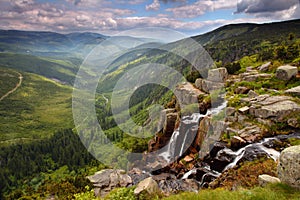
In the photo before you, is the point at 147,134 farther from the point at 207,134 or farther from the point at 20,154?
the point at 20,154

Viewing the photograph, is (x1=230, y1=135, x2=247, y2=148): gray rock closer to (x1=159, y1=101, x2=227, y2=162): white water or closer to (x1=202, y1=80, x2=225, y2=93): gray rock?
(x1=159, y1=101, x2=227, y2=162): white water

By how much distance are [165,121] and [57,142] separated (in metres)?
130

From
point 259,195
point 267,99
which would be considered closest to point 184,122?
point 267,99

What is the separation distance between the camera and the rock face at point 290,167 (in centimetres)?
1155

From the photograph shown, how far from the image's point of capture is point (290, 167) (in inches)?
465

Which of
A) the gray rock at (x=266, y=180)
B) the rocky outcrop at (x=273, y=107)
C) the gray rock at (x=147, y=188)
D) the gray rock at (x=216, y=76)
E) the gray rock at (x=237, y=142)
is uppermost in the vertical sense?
the gray rock at (x=216, y=76)

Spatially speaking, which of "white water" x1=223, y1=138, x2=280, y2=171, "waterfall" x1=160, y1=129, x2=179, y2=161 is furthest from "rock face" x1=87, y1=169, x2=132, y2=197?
"white water" x1=223, y1=138, x2=280, y2=171

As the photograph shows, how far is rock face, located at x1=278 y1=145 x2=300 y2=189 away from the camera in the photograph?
Answer: 37.9 ft

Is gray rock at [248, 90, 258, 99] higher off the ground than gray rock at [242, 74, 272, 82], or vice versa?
gray rock at [242, 74, 272, 82]

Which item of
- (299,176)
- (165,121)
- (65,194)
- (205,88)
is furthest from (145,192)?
(205,88)

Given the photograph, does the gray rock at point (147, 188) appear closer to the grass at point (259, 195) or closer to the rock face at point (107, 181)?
the grass at point (259, 195)

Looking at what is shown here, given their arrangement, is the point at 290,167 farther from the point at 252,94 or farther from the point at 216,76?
the point at 216,76

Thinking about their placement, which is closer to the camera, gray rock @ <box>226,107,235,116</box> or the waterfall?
gray rock @ <box>226,107,235,116</box>

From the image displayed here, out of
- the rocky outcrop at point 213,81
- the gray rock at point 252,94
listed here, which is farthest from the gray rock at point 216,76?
the gray rock at point 252,94
